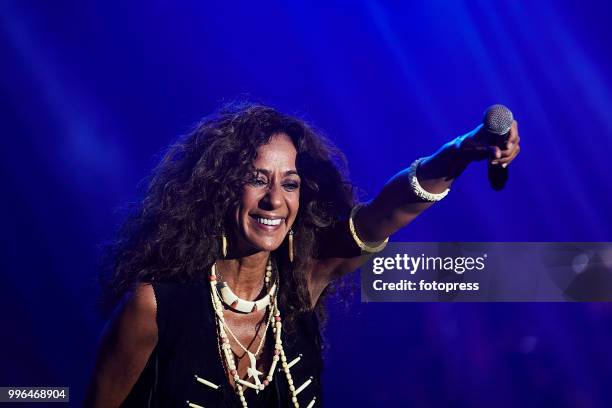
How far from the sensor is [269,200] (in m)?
1.90

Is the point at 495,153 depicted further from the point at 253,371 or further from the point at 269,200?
the point at 253,371

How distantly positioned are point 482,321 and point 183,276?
2.39 m

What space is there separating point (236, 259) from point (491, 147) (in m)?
0.87

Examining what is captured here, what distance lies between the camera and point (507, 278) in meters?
3.84

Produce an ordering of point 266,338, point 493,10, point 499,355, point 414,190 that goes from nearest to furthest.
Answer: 1. point 414,190
2. point 266,338
3. point 493,10
4. point 499,355

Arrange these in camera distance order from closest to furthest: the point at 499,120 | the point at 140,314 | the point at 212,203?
the point at 499,120 → the point at 140,314 → the point at 212,203

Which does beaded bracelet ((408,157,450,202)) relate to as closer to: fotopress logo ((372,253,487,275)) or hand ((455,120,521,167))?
hand ((455,120,521,167))

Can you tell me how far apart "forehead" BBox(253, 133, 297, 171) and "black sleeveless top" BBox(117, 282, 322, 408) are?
41cm

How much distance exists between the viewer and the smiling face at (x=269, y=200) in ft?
6.23

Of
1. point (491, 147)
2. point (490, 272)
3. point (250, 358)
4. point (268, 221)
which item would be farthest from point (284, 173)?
point (490, 272)

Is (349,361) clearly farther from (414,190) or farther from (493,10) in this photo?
(414,190)

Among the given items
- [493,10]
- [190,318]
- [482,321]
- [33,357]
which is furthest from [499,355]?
[33,357]

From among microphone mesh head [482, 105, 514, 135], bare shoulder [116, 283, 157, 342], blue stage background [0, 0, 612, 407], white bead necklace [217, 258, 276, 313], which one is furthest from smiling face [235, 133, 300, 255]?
blue stage background [0, 0, 612, 407]

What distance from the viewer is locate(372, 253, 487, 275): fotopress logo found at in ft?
12.5
